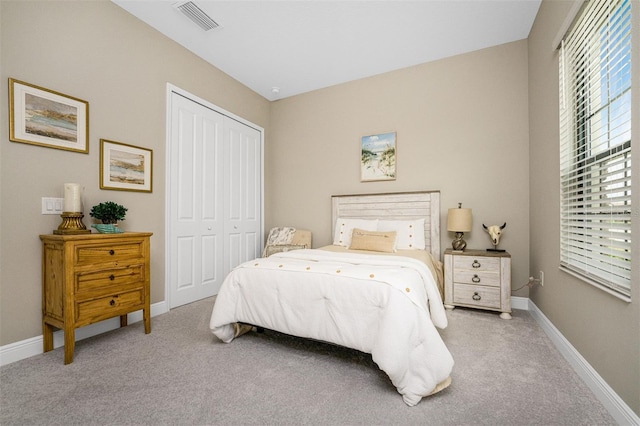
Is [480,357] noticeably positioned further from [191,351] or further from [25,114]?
[25,114]

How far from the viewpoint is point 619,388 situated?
4.48ft

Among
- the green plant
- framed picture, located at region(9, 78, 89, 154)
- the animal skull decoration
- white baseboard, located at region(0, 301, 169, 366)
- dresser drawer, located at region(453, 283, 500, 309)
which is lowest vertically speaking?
white baseboard, located at region(0, 301, 169, 366)

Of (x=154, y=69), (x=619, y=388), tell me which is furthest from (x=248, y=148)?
(x=619, y=388)

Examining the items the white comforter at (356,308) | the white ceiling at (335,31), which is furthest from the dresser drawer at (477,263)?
the white ceiling at (335,31)

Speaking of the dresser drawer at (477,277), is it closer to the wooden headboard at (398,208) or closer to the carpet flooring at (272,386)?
the wooden headboard at (398,208)

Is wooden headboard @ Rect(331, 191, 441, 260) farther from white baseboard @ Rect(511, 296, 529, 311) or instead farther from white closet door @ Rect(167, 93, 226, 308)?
white closet door @ Rect(167, 93, 226, 308)

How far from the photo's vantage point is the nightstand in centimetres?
278

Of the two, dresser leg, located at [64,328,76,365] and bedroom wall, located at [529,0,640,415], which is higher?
bedroom wall, located at [529,0,640,415]

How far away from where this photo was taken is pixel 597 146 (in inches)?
67.8

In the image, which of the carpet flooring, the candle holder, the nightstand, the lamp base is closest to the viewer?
the carpet flooring

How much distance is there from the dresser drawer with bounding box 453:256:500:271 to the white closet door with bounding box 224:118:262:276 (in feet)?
8.98

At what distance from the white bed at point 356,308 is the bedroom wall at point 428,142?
63.3 inches

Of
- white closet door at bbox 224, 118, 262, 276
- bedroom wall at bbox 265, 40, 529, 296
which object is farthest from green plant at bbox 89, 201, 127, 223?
bedroom wall at bbox 265, 40, 529, 296

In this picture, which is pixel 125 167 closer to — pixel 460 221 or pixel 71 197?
Result: pixel 71 197
